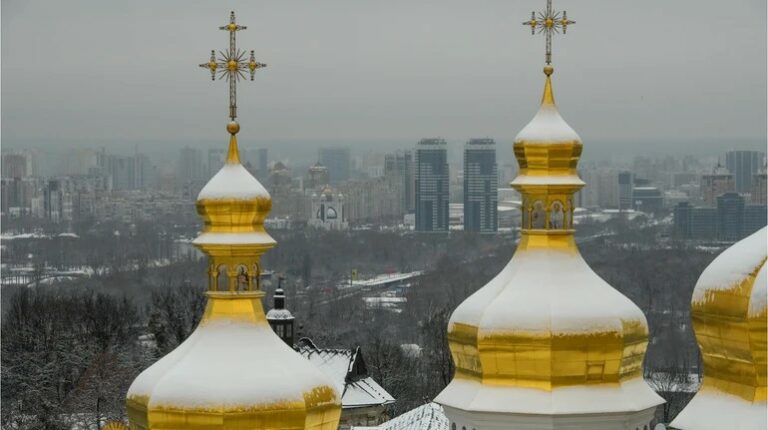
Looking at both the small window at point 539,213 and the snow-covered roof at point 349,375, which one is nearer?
the small window at point 539,213

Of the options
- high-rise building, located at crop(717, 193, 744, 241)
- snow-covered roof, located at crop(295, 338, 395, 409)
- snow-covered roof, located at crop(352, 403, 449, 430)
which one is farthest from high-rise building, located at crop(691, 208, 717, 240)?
snow-covered roof, located at crop(352, 403, 449, 430)

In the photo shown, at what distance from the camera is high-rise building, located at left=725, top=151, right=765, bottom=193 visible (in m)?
104

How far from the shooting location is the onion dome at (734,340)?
20.0 metres

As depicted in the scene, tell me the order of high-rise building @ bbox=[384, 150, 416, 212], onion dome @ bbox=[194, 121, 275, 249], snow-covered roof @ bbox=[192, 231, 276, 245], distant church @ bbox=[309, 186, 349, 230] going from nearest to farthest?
snow-covered roof @ bbox=[192, 231, 276, 245]
onion dome @ bbox=[194, 121, 275, 249]
distant church @ bbox=[309, 186, 349, 230]
high-rise building @ bbox=[384, 150, 416, 212]

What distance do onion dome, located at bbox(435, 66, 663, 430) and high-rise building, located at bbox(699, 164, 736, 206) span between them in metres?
97.4

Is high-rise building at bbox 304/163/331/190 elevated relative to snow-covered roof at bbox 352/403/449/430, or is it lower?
elevated

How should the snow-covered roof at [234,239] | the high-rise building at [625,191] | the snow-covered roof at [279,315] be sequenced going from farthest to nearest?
the high-rise building at [625,191]
the snow-covered roof at [279,315]
the snow-covered roof at [234,239]

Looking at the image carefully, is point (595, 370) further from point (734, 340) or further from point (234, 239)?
point (734, 340)

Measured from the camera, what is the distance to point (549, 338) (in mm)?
25078

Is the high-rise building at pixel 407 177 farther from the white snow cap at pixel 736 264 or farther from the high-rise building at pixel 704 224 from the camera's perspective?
the white snow cap at pixel 736 264

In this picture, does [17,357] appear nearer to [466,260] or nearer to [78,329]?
[78,329]

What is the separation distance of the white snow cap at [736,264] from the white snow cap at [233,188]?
6.26m

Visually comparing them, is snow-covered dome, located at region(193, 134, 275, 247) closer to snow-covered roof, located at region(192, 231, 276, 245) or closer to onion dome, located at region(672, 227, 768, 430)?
snow-covered roof, located at region(192, 231, 276, 245)

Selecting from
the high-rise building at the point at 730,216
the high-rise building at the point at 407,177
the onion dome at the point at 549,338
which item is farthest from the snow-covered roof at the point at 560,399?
the high-rise building at the point at 407,177
